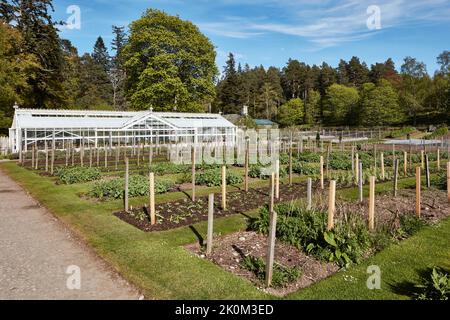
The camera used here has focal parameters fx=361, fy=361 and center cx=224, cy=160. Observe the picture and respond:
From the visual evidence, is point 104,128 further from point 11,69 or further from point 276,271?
point 276,271

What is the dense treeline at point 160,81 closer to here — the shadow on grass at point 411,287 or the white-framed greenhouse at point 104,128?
the white-framed greenhouse at point 104,128

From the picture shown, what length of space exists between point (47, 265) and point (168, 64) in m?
39.5

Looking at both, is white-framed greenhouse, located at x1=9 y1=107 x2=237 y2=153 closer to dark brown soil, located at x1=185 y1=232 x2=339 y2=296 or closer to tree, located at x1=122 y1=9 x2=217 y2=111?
tree, located at x1=122 y1=9 x2=217 y2=111

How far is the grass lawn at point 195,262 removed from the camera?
605cm

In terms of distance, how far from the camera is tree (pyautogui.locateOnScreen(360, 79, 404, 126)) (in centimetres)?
6306

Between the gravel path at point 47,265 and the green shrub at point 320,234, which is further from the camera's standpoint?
the green shrub at point 320,234

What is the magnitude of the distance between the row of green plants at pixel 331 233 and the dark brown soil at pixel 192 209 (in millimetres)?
1948

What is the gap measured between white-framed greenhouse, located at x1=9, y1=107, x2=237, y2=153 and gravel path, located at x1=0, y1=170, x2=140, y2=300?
15.2m

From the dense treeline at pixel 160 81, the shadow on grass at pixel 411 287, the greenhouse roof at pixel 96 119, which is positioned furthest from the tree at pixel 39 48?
the shadow on grass at pixel 411 287

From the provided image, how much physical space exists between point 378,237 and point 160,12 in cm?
4482

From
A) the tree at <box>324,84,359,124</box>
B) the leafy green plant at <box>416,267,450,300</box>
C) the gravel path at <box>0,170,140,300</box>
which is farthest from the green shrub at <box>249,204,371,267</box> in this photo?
the tree at <box>324,84,359,124</box>

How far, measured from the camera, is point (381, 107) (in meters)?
63.1
